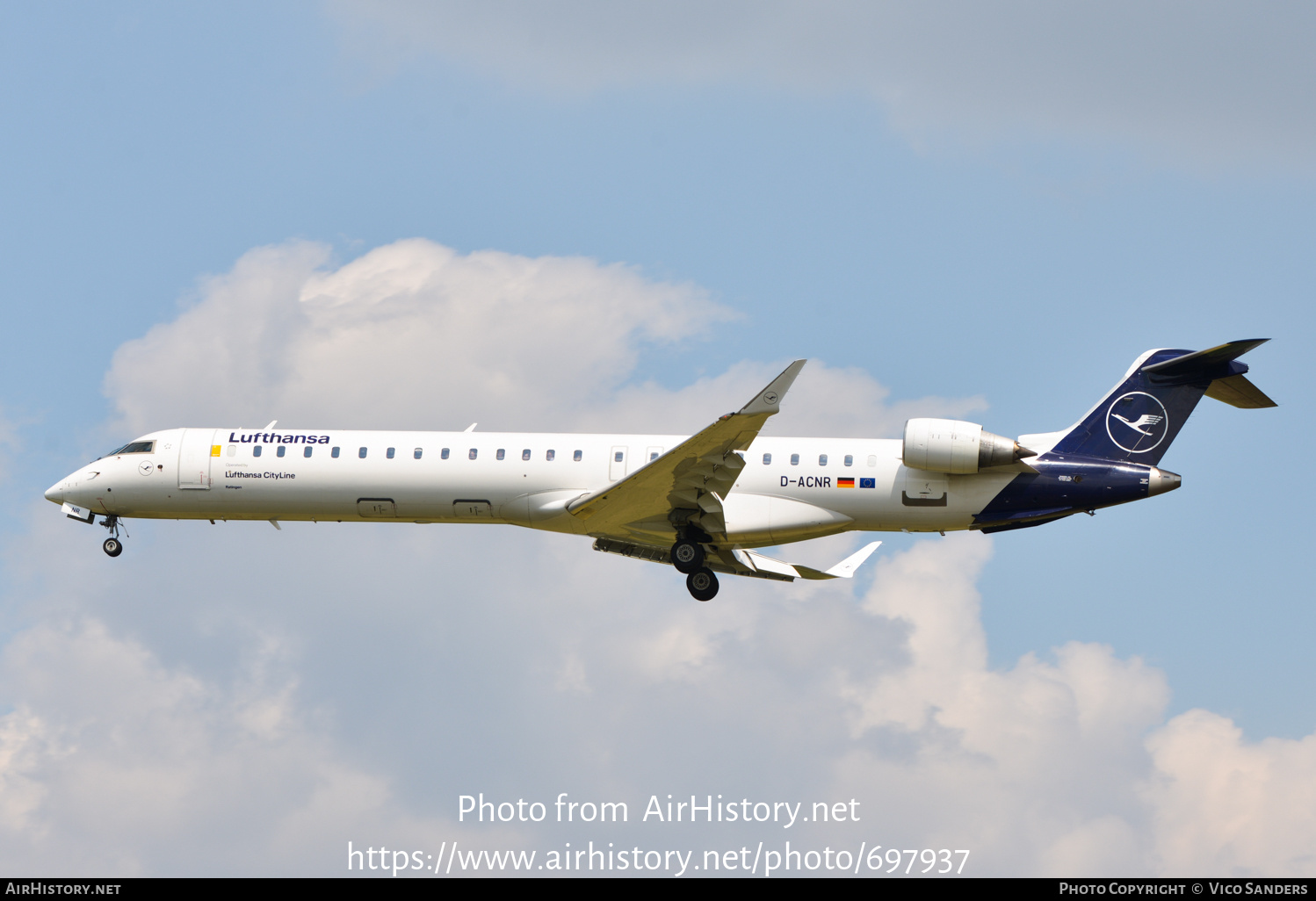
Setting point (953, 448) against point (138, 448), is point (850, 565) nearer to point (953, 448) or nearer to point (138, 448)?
point (953, 448)

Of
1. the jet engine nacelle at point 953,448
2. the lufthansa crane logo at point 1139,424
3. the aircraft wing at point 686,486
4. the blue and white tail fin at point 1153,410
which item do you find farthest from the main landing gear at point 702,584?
the lufthansa crane logo at point 1139,424

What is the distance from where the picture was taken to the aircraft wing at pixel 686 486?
27.9 m

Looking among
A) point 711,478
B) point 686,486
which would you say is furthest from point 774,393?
point 686,486

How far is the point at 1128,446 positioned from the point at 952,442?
14.5 feet

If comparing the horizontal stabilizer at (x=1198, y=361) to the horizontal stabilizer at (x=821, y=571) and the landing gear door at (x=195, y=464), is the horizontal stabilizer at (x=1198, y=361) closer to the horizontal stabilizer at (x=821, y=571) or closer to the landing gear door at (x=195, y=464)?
the horizontal stabilizer at (x=821, y=571)

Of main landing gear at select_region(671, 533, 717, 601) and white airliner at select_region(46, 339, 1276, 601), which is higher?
white airliner at select_region(46, 339, 1276, 601)

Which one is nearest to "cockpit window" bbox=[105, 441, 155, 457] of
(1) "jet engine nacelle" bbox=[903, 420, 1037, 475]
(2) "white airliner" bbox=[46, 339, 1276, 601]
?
A: (2) "white airliner" bbox=[46, 339, 1276, 601]

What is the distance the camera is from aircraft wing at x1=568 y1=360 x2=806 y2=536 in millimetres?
27880

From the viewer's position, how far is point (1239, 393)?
3156cm

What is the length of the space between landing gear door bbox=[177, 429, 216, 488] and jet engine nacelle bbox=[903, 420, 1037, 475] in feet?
53.3

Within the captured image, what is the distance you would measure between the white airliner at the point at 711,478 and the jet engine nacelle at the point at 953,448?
0.03m

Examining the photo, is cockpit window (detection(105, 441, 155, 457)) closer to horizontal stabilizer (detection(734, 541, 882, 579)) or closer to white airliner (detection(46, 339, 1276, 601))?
white airliner (detection(46, 339, 1276, 601))
